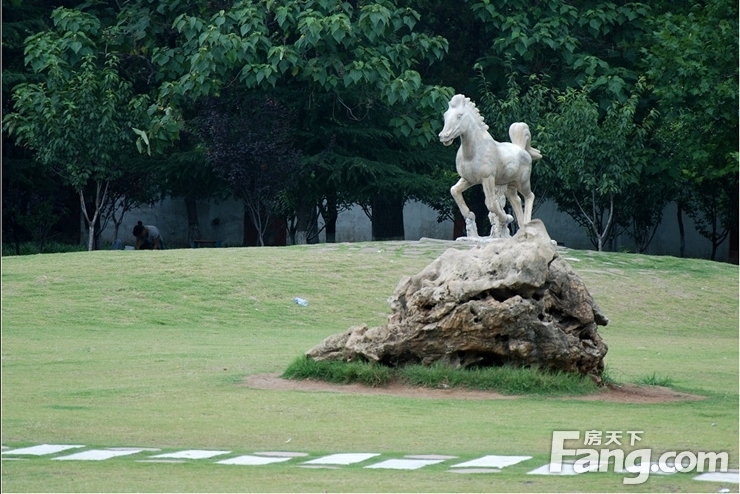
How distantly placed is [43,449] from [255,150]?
77.7ft

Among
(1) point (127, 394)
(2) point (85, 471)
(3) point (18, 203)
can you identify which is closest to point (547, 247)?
(1) point (127, 394)

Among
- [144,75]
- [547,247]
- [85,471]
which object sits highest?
[144,75]

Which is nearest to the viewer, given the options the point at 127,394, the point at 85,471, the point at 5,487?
the point at 5,487

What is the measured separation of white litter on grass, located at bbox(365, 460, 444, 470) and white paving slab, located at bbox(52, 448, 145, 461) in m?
1.91

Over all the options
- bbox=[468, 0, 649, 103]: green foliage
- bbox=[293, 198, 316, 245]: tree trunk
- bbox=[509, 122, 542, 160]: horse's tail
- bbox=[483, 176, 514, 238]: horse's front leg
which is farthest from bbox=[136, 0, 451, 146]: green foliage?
bbox=[483, 176, 514, 238]: horse's front leg

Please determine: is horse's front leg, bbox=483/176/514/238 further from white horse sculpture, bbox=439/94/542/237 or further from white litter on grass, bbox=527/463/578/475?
white litter on grass, bbox=527/463/578/475

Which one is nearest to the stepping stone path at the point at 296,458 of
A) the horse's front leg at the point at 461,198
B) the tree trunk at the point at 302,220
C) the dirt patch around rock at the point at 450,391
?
the dirt patch around rock at the point at 450,391

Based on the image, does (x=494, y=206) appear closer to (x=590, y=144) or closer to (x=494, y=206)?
(x=494, y=206)

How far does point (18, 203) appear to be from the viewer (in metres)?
39.9

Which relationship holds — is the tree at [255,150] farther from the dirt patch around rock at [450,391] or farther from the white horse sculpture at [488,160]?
the dirt patch around rock at [450,391]

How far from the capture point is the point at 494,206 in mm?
24531

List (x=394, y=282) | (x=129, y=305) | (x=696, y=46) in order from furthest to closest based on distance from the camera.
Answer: (x=696, y=46)
(x=394, y=282)
(x=129, y=305)

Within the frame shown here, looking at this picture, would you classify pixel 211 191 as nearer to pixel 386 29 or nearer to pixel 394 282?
pixel 386 29

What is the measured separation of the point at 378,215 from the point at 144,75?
7556mm
